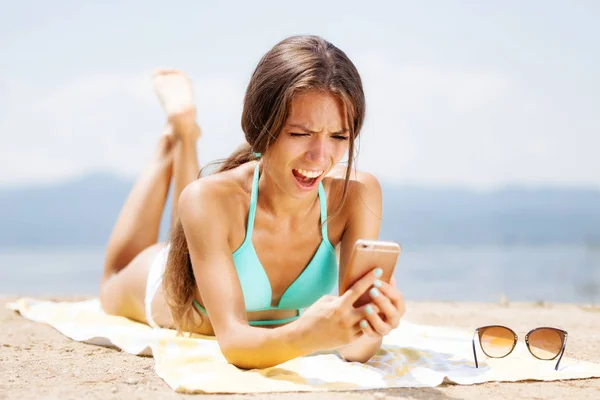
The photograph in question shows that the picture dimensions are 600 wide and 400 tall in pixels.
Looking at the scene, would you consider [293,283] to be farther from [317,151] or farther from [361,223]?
[317,151]

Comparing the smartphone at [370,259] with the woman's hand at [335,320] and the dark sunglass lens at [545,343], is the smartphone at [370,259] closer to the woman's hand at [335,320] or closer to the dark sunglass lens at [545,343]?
the woman's hand at [335,320]

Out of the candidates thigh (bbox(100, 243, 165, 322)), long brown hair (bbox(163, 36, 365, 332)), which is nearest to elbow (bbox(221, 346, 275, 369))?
long brown hair (bbox(163, 36, 365, 332))

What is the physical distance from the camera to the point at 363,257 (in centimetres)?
268

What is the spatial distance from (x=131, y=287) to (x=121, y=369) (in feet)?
4.71

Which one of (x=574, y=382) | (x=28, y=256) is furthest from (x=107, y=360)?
(x=28, y=256)

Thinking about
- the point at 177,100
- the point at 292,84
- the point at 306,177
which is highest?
the point at 292,84

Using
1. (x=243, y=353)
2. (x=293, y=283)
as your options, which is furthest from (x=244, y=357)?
(x=293, y=283)

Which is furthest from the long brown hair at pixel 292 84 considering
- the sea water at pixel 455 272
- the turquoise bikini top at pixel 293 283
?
the sea water at pixel 455 272

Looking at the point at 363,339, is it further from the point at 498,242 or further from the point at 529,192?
the point at 529,192

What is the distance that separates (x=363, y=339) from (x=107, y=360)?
152cm

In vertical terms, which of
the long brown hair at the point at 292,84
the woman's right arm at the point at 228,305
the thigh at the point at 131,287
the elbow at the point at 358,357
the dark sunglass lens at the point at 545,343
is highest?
the long brown hair at the point at 292,84

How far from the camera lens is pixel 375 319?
2754 millimetres

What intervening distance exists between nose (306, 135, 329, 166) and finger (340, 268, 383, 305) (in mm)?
716

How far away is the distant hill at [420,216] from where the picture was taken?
90.4 feet
